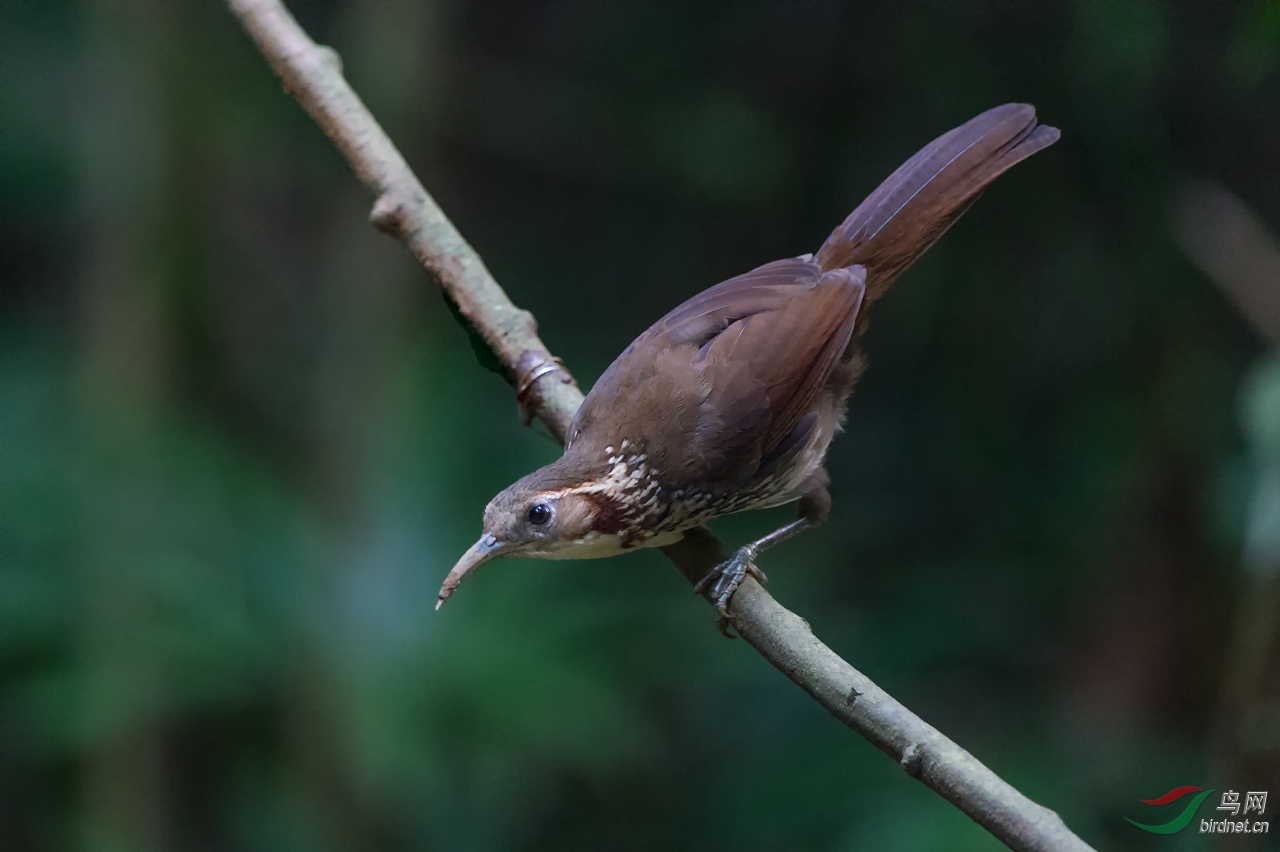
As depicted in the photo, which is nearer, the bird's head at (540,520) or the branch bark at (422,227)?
the bird's head at (540,520)

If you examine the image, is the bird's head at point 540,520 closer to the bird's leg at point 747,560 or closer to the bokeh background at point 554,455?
the bird's leg at point 747,560

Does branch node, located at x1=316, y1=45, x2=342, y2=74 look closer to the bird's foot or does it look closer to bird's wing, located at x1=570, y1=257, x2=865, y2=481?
bird's wing, located at x1=570, y1=257, x2=865, y2=481

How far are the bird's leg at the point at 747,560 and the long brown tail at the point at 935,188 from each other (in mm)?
639

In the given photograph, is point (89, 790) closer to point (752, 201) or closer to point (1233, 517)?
point (752, 201)

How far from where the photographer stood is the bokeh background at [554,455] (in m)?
3.72

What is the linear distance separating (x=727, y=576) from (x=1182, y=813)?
153cm

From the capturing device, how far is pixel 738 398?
8.03 feet

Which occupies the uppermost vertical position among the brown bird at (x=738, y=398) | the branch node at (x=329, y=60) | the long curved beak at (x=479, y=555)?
the branch node at (x=329, y=60)

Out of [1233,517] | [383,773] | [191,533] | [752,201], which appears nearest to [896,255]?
[1233,517]

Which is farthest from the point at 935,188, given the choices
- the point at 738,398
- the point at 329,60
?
the point at 329,60

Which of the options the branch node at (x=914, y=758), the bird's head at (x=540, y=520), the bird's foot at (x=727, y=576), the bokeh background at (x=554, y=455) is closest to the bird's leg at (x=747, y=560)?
the bird's foot at (x=727, y=576)

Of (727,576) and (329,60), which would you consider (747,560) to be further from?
(329,60)

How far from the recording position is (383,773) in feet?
12.0

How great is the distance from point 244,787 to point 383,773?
0.66 meters
